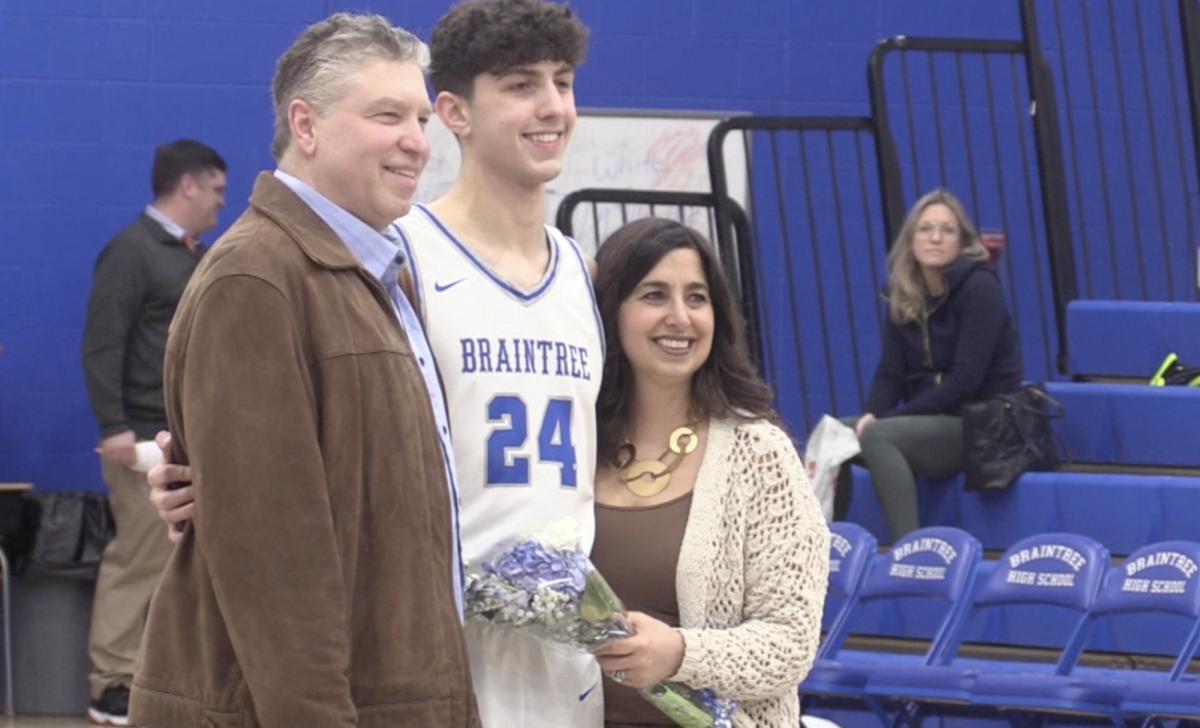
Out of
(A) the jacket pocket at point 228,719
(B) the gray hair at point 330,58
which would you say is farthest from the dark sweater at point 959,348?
(A) the jacket pocket at point 228,719

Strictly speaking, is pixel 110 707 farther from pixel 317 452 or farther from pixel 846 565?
pixel 317 452

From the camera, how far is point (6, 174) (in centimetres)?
699

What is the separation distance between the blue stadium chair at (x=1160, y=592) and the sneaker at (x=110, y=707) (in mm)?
3179

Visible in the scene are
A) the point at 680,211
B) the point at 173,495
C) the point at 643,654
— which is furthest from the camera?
the point at 680,211

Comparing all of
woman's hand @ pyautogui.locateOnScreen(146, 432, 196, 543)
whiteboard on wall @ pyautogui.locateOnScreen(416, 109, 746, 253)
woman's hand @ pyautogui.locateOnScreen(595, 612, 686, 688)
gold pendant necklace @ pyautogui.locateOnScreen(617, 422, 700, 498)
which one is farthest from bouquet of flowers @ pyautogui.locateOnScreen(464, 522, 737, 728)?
whiteboard on wall @ pyautogui.locateOnScreen(416, 109, 746, 253)

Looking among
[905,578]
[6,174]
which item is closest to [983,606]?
[905,578]

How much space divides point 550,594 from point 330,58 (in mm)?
656

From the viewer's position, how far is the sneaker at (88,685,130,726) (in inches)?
244

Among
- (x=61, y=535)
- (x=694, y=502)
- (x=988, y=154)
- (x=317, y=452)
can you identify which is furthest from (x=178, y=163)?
(x=317, y=452)

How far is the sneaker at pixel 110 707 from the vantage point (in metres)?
6.19

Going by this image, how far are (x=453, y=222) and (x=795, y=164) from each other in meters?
5.01

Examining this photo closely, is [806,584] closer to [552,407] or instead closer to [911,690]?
[552,407]

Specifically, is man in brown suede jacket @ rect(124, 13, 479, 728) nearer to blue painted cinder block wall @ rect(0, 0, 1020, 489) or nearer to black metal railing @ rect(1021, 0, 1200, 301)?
blue painted cinder block wall @ rect(0, 0, 1020, 489)

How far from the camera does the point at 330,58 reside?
2.06m
